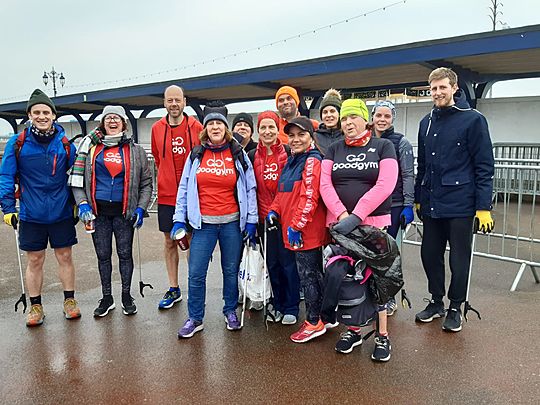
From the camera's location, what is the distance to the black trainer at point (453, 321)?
372 centimetres

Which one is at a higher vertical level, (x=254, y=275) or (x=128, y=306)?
(x=254, y=275)

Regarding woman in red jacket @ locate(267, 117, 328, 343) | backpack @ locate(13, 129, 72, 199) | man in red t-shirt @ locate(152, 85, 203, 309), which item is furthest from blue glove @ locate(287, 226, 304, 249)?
backpack @ locate(13, 129, 72, 199)

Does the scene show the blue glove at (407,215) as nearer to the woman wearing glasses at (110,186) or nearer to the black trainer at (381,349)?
the black trainer at (381,349)

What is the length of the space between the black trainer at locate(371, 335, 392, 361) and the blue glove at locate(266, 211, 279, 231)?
1.18 m

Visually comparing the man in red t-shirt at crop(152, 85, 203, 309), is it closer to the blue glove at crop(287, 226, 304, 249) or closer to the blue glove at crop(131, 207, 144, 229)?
the blue glove at crop(131, 207, 144, 229)

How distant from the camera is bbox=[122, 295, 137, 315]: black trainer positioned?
4215mm

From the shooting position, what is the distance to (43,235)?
4.00 meters

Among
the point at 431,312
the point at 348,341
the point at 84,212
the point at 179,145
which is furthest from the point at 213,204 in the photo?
the point at 431,312

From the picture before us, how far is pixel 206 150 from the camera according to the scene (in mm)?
Result: 3746

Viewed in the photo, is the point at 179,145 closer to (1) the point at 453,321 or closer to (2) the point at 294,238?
(2) the point at 294,238

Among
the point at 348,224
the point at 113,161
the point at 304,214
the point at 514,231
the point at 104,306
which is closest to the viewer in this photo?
the point at 348,224

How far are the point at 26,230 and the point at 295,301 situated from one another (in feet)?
8.14

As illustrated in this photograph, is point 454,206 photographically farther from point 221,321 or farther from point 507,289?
point 221,321

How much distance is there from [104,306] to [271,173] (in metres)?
2.02
